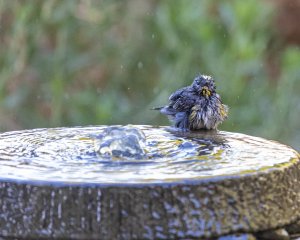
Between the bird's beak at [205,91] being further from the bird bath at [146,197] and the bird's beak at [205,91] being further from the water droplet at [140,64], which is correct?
the water droplet at [140,64]

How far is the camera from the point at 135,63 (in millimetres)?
5797

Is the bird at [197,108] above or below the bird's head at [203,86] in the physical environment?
below

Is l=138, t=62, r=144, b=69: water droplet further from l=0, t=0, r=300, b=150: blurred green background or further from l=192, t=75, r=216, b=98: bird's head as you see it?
l=192, t=75, r=216, b=98: bird's head

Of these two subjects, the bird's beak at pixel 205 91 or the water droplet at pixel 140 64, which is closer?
the bird's beak at pixel 205 91

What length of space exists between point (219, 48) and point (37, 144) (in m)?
2.68

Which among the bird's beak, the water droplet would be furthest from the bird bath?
the water droplet

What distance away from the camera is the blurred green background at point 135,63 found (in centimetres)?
520

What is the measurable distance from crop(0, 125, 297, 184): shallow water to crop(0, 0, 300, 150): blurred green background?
2.04m

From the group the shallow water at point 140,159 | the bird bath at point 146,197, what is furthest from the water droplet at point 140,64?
the bird bath at point 146,197

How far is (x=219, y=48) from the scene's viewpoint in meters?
5.34

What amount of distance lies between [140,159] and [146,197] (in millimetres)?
432

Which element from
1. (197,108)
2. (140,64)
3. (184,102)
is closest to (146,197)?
(197,108)

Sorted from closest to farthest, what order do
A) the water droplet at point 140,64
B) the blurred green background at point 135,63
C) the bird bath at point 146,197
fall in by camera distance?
the bird bath at point 146,197 → the blurred green background at point 135,63 → the water droplet at point 140,64

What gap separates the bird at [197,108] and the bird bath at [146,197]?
2.37 ft
